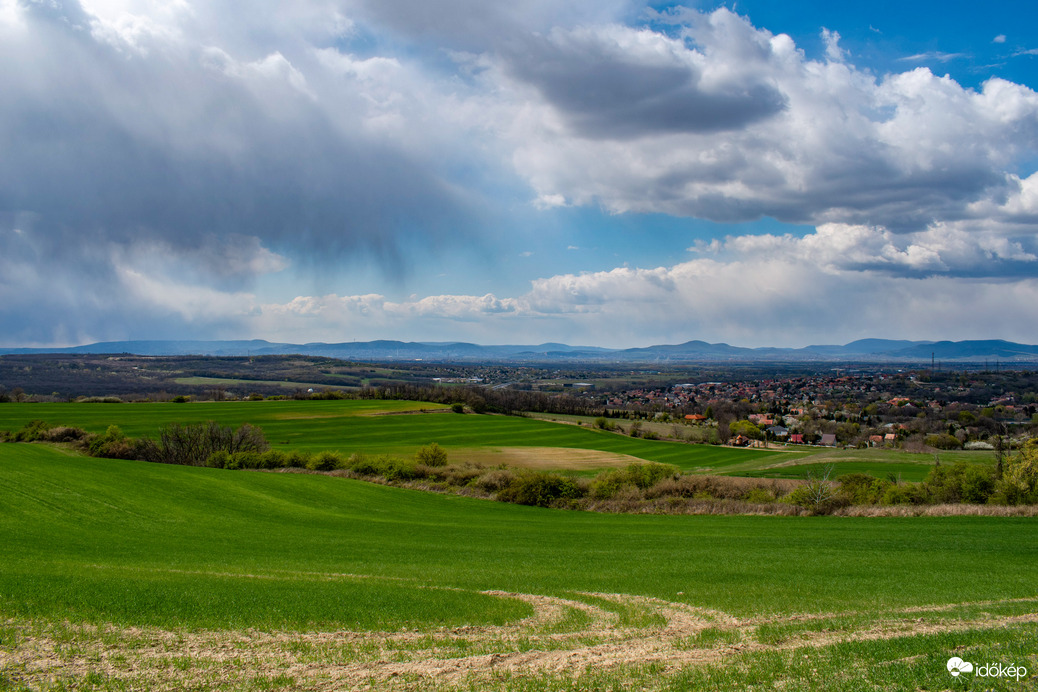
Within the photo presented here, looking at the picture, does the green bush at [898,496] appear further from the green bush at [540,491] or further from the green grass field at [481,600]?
the green bush at [540,491]

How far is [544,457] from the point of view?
58656 millimetres

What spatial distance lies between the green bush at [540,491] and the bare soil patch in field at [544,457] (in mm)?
15655

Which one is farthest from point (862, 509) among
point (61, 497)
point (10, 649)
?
point (61, 497)

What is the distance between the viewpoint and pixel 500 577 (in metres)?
15.1

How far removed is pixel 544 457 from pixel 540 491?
24.5 metres

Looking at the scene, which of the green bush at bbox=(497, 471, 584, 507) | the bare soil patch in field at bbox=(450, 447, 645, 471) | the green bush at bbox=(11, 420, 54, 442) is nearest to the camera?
the green bush at bbox=(497, 471, 584, 507)

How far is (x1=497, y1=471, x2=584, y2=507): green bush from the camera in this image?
34375 millimetres

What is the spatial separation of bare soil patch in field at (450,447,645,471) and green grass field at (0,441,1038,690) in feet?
96.3

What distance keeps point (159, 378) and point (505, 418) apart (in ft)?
327

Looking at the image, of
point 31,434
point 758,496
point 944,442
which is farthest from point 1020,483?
point 31,434

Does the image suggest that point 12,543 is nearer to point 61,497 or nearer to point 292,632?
point 61,497

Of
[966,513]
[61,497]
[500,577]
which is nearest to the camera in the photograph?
[500,577]

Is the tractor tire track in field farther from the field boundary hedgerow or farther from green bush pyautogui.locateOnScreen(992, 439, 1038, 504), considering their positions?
green bush pyautogui.locateOnScreen(992, 439, 1038, 504)

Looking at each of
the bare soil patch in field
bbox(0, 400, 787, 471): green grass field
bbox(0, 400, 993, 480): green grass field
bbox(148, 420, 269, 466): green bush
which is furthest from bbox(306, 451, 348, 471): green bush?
the bare soil patch in field
